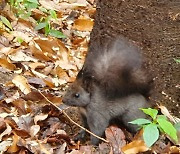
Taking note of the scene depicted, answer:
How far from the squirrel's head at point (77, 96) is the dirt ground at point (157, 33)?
54 cm

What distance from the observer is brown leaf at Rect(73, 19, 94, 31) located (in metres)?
7.08

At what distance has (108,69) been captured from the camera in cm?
419

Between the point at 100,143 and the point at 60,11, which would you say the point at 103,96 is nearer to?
the point at 100,143

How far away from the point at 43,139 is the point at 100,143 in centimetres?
45

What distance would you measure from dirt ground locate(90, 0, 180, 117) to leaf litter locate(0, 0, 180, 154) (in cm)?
53

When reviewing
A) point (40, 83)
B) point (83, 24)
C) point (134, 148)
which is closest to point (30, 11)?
point (83, 24)

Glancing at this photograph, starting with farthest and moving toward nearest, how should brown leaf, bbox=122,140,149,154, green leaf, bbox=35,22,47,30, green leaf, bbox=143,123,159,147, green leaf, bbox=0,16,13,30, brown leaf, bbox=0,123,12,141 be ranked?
green leaf, bbox=35,22,47,30
green leaf, bbox=0,16,13,30
brown leaf, bbox=0,123,12,141
brown leaf, bbox=122,140,149,154
green leaf, bbox=143,123,159,147

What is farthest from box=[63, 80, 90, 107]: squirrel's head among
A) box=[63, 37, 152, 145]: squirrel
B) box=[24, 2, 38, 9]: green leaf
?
box=[24, 2, 38, 9]: green leaf

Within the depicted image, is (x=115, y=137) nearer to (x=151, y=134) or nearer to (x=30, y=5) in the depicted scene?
(x=151, y=134)

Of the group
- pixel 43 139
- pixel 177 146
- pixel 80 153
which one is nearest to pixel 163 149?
pixel 177 146

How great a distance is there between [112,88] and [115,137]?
392 mm

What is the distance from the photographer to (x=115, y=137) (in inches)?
158

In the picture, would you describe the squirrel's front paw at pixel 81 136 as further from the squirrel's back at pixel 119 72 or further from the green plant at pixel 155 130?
the green plant at pixel 155 130

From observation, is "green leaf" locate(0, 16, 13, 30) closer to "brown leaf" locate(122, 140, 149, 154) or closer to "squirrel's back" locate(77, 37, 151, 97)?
"squirrel's back" locate(77, 37, 151, 97)
